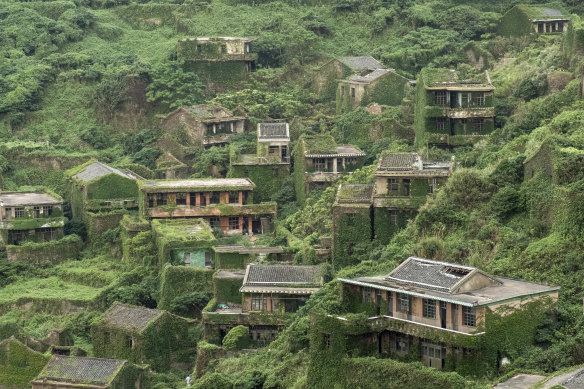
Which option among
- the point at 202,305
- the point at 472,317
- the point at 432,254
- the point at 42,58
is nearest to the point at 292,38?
the point at 42,58

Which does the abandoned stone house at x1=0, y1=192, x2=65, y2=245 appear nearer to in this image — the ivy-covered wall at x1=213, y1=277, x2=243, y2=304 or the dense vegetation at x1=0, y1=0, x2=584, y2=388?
the dense vegetation at x1=0, y1=0, x2=584, y2=388

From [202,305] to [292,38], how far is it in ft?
101

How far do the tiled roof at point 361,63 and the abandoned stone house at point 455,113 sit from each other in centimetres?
1313

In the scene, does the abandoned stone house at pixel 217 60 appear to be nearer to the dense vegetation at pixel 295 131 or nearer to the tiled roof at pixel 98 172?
the dense vegetation at pixel 295 131

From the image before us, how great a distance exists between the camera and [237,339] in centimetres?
6506

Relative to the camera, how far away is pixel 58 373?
63812 mm

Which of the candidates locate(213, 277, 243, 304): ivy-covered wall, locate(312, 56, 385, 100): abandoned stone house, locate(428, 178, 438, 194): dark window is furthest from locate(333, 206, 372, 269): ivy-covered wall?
locate(312, 56, 385, 100): abandoned stone house

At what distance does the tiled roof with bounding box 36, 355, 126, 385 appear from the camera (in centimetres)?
6291

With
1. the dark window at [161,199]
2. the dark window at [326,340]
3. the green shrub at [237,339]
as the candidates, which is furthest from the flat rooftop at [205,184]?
the dark window at [326,340]

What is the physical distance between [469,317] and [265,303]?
16.6m

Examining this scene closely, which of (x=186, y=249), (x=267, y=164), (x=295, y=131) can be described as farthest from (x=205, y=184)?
(x=295, y=131)

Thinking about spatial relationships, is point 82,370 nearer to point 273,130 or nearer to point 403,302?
point 403,302

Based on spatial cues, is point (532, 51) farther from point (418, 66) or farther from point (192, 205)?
point (192, 205)

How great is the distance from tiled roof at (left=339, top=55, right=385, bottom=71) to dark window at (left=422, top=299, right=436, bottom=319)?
38.8m
